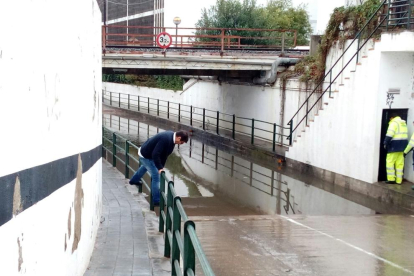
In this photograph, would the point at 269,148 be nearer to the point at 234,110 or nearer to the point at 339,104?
the point at 339,104

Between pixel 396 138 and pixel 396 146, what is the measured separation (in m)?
0.18

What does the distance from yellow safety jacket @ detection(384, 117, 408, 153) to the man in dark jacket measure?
5861mm

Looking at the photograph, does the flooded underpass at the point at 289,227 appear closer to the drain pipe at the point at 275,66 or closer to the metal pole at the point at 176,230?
the metal pole at the point at 176,230

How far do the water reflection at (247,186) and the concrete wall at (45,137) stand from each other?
300 inches

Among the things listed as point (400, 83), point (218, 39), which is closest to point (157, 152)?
point (400, 83)

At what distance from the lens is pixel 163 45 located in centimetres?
2231

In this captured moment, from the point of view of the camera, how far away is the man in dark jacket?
8.54 m

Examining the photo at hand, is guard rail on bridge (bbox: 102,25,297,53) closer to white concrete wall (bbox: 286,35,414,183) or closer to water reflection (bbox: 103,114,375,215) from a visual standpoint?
water reflection (bbox: 103,114,375,215)

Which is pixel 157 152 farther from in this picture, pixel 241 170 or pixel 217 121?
pixel 217 121

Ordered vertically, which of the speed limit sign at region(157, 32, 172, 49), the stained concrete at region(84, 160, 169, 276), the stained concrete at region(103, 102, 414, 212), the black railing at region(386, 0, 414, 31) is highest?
the black railing at region(386, 0, 414, 31)

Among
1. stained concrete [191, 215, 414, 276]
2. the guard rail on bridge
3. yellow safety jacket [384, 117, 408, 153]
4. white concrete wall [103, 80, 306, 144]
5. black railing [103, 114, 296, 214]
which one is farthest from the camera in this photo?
the guard rail on bridge

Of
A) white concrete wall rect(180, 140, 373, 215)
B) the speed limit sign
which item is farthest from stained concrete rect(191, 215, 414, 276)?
the speed limit sign

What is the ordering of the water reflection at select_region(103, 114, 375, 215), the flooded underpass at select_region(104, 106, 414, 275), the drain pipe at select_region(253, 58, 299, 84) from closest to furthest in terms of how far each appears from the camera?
the flooded underpass at select_region(104, 106, 414, 275), the water reflection at select_region(103, 114, 375, 215), the drain pipe at select_region(253, 58, 299, 84)

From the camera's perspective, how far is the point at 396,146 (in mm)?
12570
